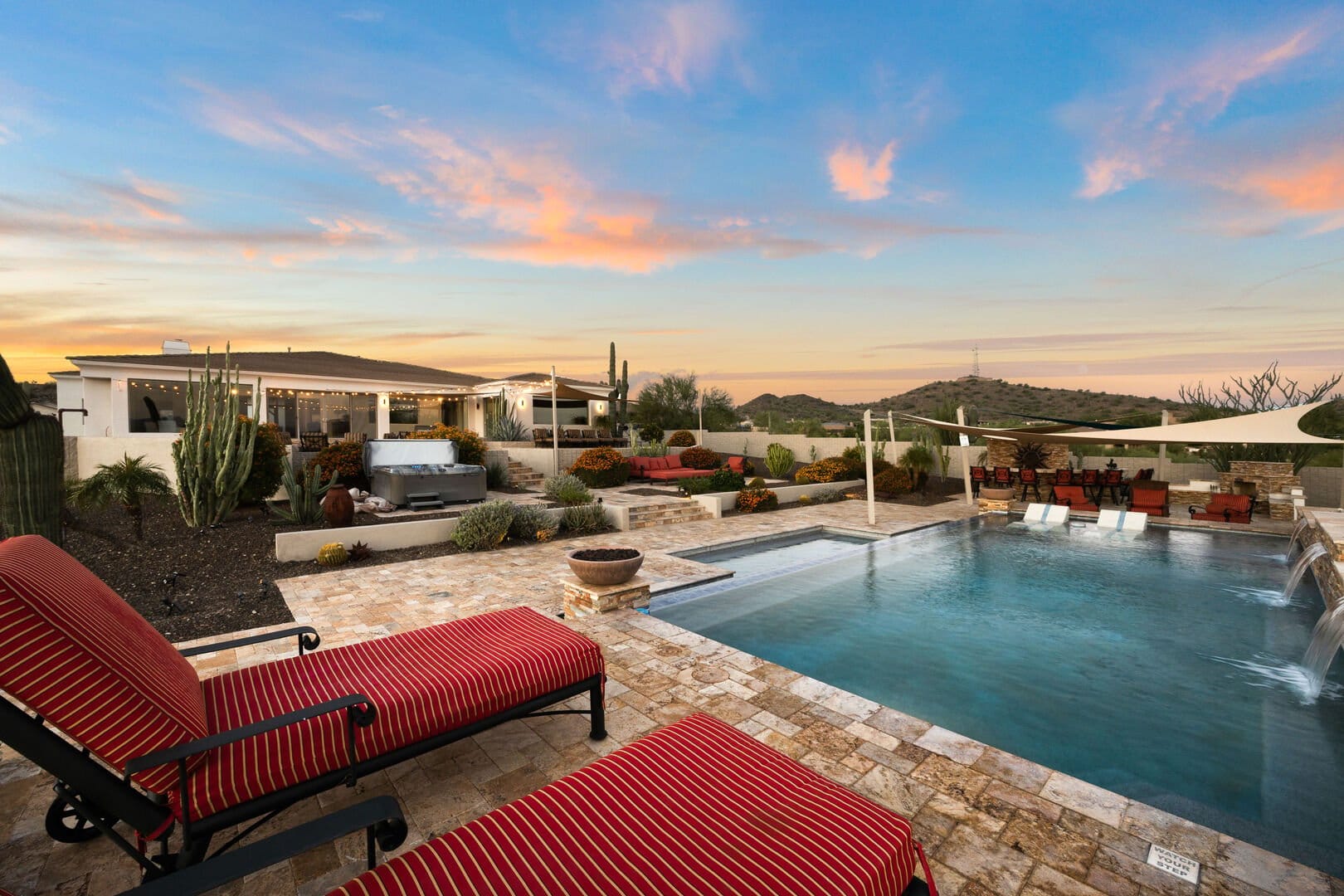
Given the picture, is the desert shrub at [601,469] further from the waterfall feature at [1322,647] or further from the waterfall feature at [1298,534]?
the waterfall feature at [1298,534]

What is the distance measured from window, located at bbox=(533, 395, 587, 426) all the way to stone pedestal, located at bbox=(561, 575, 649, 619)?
54.9ft

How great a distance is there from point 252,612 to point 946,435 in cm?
1846

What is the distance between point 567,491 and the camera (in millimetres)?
10680

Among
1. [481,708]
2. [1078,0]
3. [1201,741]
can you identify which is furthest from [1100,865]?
[1078,0]

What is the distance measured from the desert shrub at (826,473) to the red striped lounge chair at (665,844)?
42.2 feet

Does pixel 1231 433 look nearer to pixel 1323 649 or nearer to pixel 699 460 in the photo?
pixel 1323 649

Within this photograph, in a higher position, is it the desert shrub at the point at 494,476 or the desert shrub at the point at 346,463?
the desert shrub at the point at 346,463

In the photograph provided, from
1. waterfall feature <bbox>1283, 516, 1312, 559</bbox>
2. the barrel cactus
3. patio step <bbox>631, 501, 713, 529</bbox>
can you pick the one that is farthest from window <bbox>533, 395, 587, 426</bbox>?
waterfall feature <bbox>1283, 516, 1312, 559</bbox>

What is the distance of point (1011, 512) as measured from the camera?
494 inches

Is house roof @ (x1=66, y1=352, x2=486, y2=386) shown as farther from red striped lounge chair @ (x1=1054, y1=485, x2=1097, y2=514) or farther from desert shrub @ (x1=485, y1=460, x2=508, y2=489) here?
red striped lounge chair @ (x1=1054, y1=485, x2=1097, y2=514)

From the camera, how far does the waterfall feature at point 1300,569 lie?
657cm

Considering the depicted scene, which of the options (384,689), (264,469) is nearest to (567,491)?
(264,469)

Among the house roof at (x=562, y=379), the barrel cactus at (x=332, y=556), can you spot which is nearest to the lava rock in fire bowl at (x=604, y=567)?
the barrel cactus at (x=332, y=556)

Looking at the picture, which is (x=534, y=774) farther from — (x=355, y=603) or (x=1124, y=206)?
(x=1124, y=206)
